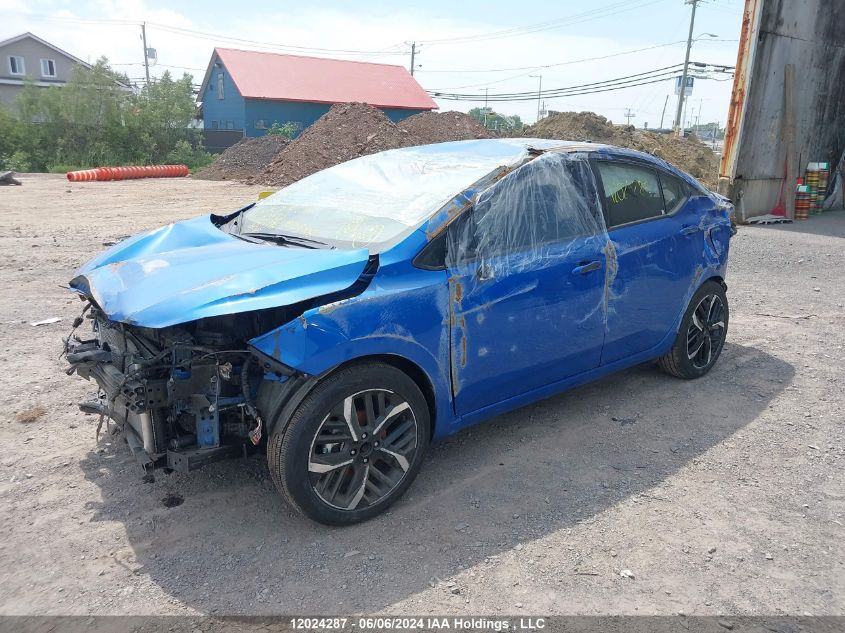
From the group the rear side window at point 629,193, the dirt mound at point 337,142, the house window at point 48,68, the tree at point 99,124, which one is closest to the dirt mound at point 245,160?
the dirt mound at point 337,142

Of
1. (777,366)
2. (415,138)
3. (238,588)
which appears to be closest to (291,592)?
(238,588)

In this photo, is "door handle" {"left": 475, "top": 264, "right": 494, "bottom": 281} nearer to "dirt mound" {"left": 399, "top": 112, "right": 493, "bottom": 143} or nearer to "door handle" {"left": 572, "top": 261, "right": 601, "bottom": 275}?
"door handle" {"left": 572, "top": 261, "right": 601, "bottom": 275}

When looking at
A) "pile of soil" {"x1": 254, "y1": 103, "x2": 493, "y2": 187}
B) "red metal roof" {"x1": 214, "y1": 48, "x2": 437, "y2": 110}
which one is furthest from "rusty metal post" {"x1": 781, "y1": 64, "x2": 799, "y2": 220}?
"red metal roof" {"x1": 214, "y1": 48, "x2": 437, "y2": 110}

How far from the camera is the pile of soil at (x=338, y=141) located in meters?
24.6

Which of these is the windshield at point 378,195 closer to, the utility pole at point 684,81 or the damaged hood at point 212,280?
the damaged hood at point 212,280

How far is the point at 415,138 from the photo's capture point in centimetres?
2714

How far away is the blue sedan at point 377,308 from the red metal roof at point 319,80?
38.6m

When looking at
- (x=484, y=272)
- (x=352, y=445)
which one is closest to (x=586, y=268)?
(x=484, y=272)

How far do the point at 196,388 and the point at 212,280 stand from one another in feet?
1.61

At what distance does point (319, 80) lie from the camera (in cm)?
4253

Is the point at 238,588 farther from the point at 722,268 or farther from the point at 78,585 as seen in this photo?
the point at 722,268

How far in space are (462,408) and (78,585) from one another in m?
1.91

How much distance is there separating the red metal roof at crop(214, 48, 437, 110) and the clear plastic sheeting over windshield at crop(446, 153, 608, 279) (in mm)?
38800

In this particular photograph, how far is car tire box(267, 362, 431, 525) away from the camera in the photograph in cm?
289
